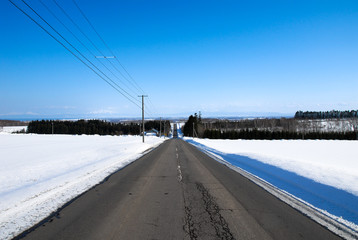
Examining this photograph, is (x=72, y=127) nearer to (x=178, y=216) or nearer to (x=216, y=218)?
(x=178, y=216)

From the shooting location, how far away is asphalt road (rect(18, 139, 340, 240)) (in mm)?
3418

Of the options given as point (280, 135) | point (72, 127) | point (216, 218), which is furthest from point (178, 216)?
point (72, 127)

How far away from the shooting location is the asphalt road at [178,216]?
11.2 ft

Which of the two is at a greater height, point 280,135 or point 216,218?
point 216,218

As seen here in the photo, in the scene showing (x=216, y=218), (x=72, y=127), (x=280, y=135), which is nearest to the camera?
(x=216, y=218)

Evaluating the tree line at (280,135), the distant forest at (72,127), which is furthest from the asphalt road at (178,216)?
the distant forest at (72,127)

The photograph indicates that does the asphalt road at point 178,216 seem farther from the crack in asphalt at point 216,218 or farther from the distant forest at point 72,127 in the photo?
the distant forest at point 72,127

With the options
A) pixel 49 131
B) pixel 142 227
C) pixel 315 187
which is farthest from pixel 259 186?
pixel 49 131

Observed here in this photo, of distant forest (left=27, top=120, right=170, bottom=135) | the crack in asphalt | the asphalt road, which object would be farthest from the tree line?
the crack in asphalt

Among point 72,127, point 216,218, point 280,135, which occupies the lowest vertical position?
point 280,135

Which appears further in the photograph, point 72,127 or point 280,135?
point 72,127

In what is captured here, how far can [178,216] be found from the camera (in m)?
4.14

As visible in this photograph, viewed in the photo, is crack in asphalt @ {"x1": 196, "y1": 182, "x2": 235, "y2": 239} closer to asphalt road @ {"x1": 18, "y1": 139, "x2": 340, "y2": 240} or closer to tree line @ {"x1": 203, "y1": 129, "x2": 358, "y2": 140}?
asphalt road @ {"x1": 18, "y1": 139, "x2": 340, "y2": 240}

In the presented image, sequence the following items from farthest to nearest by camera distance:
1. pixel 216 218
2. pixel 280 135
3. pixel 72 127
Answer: pixel 72 127
pixel 280 135
pixel 216 218
